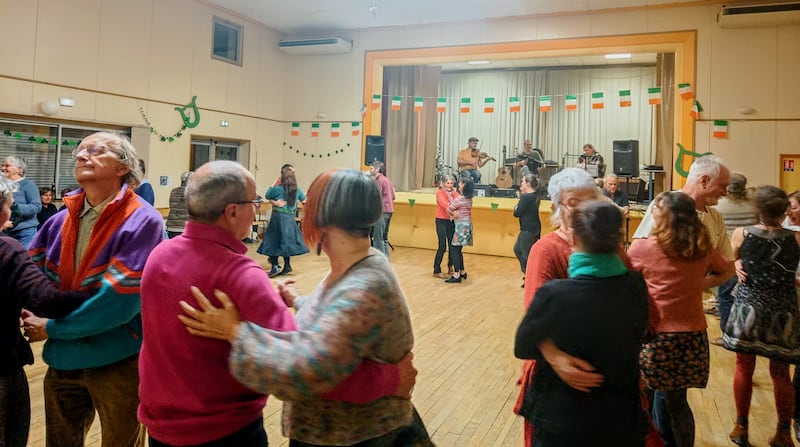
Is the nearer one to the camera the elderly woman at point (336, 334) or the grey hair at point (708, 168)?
the elderly woman at point (336, 334)

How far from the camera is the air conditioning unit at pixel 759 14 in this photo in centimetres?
661

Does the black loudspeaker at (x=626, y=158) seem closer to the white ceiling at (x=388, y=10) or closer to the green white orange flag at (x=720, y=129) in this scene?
the green white orange flag at (x=720, y=129)

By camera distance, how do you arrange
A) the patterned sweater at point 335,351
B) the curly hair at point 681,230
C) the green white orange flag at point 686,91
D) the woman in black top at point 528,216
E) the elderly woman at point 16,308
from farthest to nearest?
the green white orange flag at point 686,91, the woman in black top at point 528,216, the curly hair at point 681,230, the elderly woman at point 16,308, the patterned sweater at point 335,351

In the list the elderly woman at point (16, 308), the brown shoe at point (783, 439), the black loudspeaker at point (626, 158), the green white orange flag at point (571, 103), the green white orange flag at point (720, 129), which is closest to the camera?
the elderly woman at point (16, 308)

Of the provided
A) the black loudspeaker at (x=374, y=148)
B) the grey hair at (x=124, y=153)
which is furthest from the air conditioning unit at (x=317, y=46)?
the grey hair at (x=124, y=153)

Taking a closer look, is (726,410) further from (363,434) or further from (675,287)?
(363,434)

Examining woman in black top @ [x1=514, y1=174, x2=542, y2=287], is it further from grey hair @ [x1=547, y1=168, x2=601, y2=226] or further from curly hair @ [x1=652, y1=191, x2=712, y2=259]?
grey hair @ [x1=547, y1=168, x2=601, y2=226]

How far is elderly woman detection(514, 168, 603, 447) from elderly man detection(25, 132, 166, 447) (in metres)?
1.22

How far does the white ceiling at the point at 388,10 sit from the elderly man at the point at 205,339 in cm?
737

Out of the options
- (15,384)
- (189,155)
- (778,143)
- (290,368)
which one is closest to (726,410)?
(290,368)

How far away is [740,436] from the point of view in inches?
99.5

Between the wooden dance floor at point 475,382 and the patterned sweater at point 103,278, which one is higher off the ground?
the patterned sweater at point 103,278

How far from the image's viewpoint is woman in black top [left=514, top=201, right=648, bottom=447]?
4.23 feet

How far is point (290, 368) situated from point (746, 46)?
27.6 feet
